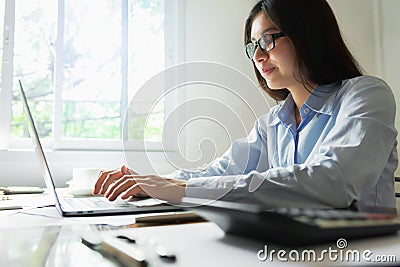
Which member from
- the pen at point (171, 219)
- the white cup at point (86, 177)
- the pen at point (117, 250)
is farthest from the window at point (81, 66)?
the pen at point (117, 250)

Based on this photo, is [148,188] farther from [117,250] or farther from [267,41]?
[267,41]

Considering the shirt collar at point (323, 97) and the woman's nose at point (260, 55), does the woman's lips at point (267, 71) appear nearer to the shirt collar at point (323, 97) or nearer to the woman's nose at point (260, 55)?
the woman's nose at point (260, 55)

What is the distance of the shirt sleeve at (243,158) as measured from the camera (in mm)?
1364

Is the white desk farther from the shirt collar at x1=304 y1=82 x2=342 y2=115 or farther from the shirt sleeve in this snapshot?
the shirt sleeve

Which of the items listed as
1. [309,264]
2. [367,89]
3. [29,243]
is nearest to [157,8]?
[367,89]

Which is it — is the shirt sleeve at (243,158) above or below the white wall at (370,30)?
below

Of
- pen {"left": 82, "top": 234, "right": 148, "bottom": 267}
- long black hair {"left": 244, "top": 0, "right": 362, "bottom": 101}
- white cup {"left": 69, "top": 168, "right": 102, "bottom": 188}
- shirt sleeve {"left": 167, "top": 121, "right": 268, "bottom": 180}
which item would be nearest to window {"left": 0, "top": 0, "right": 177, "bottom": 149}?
white cup {"left": 69, "top": 168, "right": 102, "bottom": 188}

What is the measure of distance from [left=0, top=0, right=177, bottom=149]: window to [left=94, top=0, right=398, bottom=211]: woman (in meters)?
Answer: 0.80

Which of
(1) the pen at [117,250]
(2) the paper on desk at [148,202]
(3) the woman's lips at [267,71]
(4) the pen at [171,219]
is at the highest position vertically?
(3) the woman's lips at [267,71]

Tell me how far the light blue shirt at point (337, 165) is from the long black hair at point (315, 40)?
0.19 feet

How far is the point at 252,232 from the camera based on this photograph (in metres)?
0.41

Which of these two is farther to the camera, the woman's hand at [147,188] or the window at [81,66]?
the window at [81,66]

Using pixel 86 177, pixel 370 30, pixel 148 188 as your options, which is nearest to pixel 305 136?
pixel 148 188

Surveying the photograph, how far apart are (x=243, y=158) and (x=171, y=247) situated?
995mm
